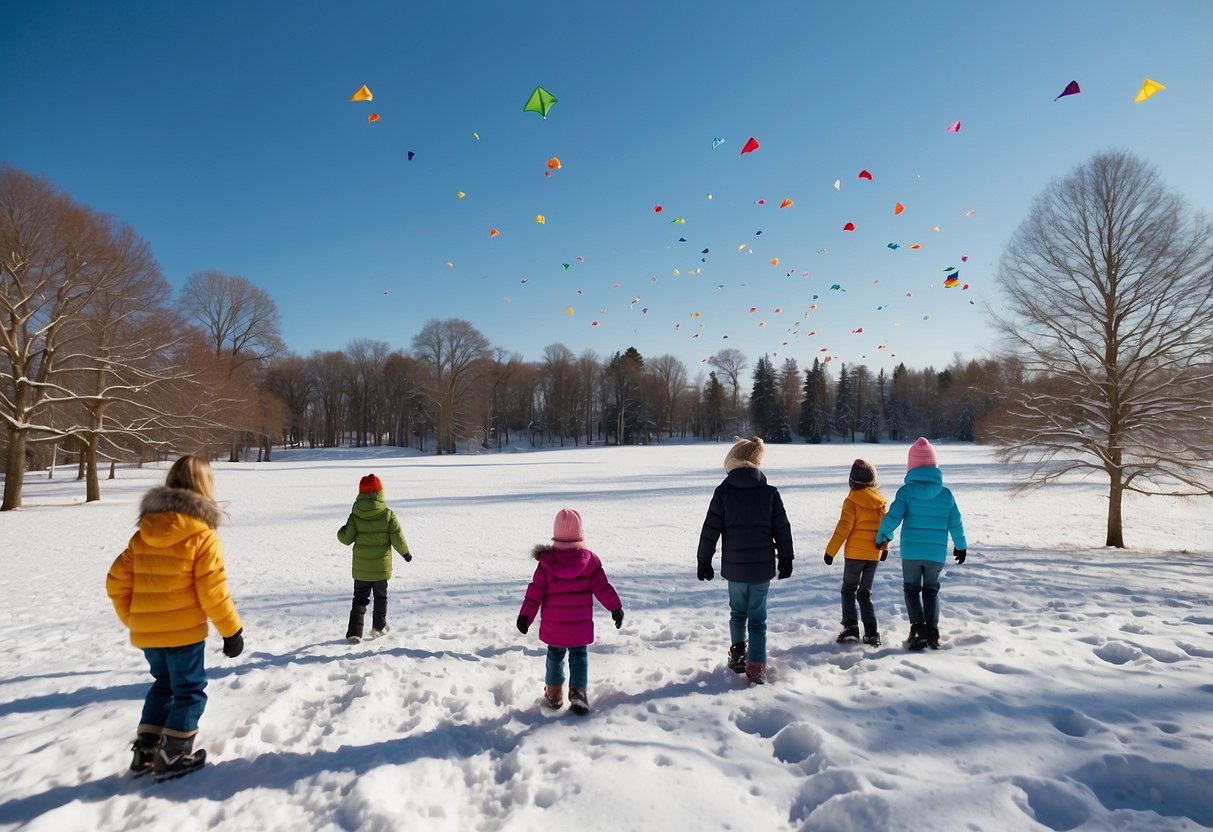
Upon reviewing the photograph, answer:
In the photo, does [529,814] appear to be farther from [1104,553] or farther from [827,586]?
[1104,553]

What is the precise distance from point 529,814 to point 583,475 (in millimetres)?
27751

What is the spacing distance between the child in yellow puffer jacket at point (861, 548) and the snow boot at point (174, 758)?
5.15m

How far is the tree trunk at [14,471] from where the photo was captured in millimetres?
16688

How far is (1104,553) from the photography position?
10742mm

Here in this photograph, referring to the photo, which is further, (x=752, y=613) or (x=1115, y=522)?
(x=1115, y=522)

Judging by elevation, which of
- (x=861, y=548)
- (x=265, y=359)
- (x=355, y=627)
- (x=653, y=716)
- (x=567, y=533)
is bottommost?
(x=355, y=627)

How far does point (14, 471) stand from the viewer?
17094mm

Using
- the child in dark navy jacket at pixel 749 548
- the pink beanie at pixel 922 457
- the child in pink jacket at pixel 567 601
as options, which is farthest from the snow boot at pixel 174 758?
the pink beanie at pixel 922 457

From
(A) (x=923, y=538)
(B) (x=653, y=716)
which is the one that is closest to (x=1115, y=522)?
(A) (x=923, y=538)

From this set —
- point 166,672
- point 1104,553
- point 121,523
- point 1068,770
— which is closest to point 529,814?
point 166,672

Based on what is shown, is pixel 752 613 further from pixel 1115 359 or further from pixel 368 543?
pixel 1115 359

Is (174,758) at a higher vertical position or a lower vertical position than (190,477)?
lower

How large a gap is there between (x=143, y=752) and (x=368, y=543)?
262 cm

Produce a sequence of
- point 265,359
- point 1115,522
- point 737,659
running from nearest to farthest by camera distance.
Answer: point 737,659 < point 1115,522 < point 265,359
